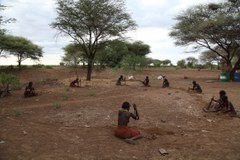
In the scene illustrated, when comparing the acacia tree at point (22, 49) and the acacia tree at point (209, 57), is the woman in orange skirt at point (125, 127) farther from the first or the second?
the acacia tree at point (209, 57)

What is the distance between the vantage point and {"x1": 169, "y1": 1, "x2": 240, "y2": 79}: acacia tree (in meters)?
28.5

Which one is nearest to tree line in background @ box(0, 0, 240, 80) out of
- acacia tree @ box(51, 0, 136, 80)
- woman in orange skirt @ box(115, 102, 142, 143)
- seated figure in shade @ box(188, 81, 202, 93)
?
acacia tree @ box(51, 0, 136, 80)

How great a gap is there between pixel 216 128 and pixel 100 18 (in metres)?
17.9

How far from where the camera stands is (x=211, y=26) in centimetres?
2888

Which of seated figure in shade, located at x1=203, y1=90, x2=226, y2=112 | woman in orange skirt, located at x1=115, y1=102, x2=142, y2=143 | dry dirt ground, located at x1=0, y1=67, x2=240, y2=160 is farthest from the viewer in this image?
seated figure in shade, located at x1=203, y1=90, x2=226, y2=112

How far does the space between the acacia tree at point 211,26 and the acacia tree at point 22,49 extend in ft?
61.9

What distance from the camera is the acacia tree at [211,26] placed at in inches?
1123

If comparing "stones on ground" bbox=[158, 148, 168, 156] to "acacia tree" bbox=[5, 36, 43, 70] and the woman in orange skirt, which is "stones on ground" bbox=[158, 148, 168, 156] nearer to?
the woman in orange skirt

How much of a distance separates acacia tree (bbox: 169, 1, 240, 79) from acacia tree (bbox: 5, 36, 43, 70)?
18.9 metres

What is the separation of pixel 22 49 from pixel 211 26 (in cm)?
2413

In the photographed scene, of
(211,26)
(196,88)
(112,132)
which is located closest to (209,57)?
(211,26)

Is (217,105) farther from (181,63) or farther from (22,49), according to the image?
(181,63)

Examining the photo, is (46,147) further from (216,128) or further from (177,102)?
(177,102)

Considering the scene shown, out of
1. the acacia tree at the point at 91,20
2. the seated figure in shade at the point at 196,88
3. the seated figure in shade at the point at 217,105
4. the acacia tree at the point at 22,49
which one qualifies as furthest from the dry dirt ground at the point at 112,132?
the acacia tree at the point at 22,49
